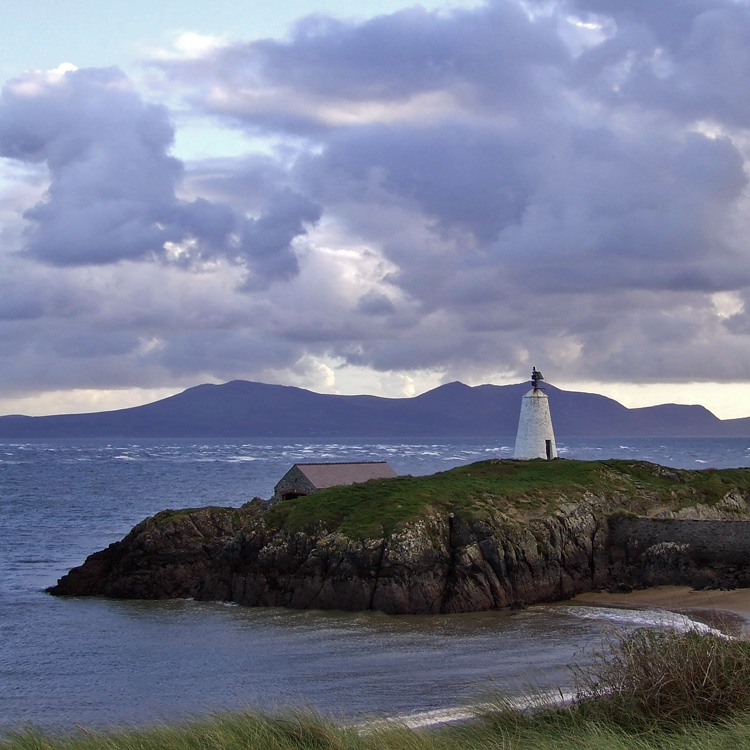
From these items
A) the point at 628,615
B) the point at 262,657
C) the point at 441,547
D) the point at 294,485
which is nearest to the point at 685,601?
the point at 628,615

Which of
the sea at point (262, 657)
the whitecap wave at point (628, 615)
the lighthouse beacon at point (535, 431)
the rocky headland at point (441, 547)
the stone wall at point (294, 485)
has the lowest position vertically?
the sea at point (262, 657)

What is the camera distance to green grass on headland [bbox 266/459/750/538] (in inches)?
1326

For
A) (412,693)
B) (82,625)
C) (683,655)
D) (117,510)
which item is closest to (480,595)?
(412,693)

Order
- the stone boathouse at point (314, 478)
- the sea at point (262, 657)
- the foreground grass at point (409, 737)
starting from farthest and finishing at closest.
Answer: the stone boathouse at point (314, 478) < the sea at point (262, 657) < the foreground grass at point (409, 737)

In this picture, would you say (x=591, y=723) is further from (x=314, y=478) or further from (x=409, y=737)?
(x=314, y=478)

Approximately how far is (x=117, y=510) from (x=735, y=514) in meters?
48.9

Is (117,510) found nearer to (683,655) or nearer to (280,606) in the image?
(280,606)

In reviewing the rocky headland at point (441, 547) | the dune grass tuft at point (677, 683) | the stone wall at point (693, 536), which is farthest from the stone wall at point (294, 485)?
the dune grass tuft at point (677, 683)

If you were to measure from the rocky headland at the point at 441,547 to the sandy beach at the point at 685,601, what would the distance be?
68cm

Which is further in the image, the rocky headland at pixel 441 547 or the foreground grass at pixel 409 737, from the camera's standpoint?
the rocky headland at pixel 441 547

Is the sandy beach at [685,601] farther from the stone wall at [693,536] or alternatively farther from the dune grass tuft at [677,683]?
the dune grass tuft at [677,683]

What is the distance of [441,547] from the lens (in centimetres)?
3177

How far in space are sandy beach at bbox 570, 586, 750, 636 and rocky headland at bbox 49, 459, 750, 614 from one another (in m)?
0.68

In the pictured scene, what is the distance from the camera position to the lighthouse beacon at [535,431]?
159 ft
